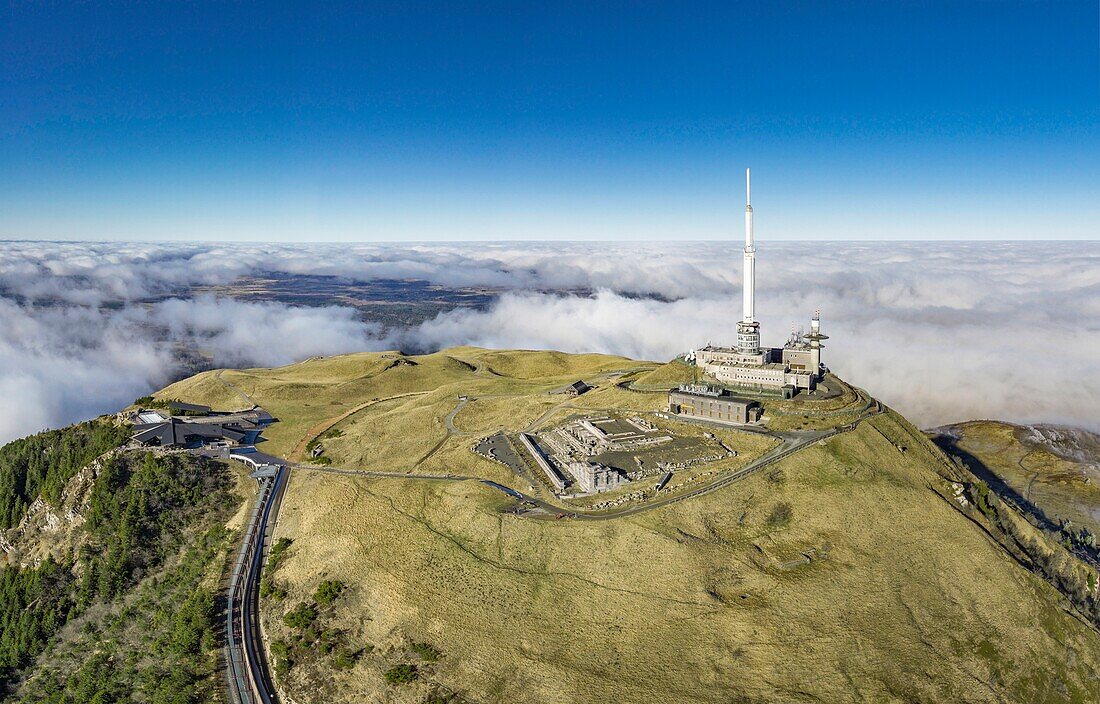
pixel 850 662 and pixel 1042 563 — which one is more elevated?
pixel 850 662

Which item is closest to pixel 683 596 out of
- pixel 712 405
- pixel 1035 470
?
pixel 712 405

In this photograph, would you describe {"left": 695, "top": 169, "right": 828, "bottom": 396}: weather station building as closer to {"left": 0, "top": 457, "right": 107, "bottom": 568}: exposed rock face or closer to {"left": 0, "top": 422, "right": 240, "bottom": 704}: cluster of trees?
{"left": 0, "top": 422, "right": 240, "bottom": 704}: cluster of trees

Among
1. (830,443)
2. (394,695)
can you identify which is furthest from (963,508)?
(394,695)

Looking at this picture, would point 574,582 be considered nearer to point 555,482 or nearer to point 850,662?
point 555,482

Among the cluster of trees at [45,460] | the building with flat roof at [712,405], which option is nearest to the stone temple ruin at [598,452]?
the building with flat roof at [712,405]

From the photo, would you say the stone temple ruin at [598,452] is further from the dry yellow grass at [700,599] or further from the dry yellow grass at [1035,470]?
the dry yellow grass at [1035,470]

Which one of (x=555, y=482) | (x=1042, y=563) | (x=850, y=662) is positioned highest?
(x=555, y=482)

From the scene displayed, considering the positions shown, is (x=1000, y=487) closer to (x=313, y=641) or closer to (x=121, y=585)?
(x=313, y=641)
